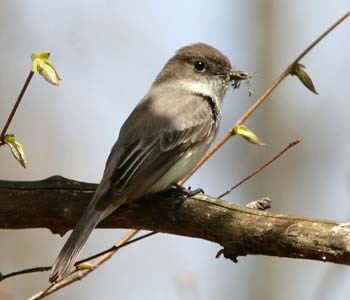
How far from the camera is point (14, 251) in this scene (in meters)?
7.28

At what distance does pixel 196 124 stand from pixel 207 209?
1.04 metres

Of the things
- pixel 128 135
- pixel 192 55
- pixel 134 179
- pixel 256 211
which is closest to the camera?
pixel 256 211

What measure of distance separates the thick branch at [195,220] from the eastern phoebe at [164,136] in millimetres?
88

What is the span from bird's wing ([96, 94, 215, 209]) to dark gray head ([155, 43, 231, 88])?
276 millimetres

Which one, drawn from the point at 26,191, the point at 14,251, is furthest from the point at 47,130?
the point at 26,191

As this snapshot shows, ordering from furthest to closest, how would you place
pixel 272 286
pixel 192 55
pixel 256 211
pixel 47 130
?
1. pixel 272 286
2. pixel 47 130
3. pixel 192 55
4. pixel 256 211

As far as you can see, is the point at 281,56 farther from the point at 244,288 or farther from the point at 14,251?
the point at 14,251

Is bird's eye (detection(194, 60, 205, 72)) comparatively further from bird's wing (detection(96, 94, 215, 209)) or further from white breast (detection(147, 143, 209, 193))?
white breast (detection(147, 143, 209, 193))

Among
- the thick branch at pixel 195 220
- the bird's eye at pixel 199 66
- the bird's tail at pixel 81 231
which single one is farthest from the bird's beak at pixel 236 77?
the bird's tail at pixel 81 231

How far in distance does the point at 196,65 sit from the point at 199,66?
0.07 ft

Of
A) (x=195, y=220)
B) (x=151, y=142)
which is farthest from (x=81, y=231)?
(x=151, y=142)

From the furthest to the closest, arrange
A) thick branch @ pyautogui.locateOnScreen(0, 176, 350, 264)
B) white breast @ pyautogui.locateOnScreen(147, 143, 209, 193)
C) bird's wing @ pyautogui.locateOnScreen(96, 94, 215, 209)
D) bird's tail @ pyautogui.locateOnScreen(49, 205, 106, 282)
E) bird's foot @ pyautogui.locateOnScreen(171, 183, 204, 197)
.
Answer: white breast @ pyautogui.locateOnScreen(147, 143, 209, 193)
bird's wing @ pyautogui.locateOnScreen(96, 94, 215, 209)
bird's foot @ pyautogui.locateOnScreen(171, 183, 204, 197)
bird's tail @ pyautogui.locateOnScreen(49, 205, 106, 282)
thick branch @ pyautogui.locateOnScreen(0, 176, 350, 264)

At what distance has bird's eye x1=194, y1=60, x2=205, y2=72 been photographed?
17.0ft

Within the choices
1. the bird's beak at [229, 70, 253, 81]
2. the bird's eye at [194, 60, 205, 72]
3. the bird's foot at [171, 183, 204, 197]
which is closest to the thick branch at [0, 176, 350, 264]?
the bird's foot at [171, 183, 204, 197]
